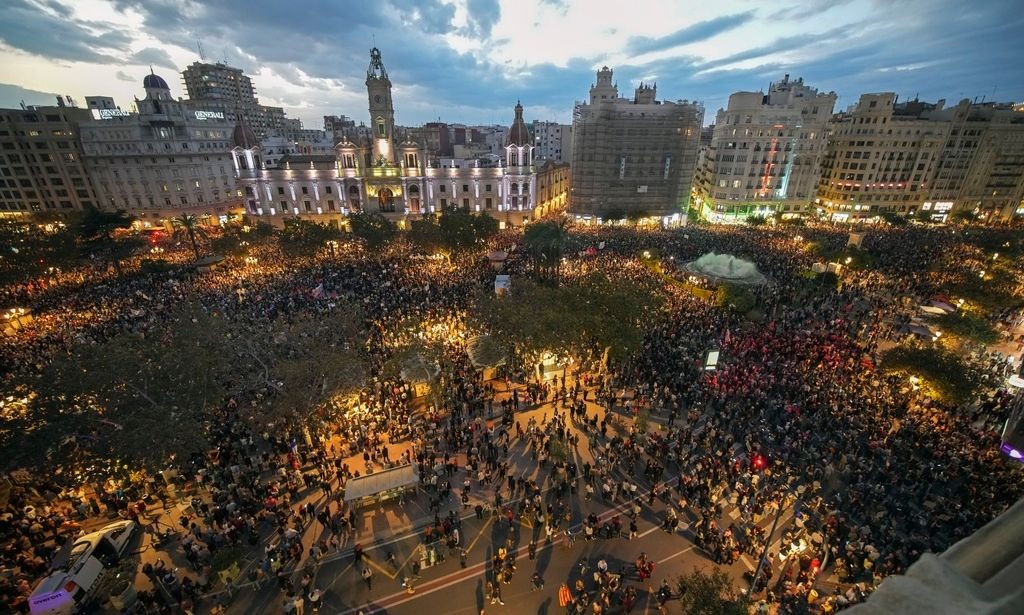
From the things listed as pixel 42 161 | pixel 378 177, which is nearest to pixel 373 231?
pixel 378 177

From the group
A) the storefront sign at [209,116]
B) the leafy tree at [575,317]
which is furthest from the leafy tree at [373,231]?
the storefront sign at [209,116]

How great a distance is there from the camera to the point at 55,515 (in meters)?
17.4

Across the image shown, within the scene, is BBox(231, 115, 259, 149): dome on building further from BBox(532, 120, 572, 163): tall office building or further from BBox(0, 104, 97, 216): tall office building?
BBox(532, 120, 572, 163): tall office building

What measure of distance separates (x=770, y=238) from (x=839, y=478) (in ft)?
155

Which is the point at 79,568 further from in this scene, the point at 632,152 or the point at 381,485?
the point at 632,152

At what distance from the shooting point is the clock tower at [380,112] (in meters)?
67.6

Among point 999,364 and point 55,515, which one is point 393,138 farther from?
point 999,364

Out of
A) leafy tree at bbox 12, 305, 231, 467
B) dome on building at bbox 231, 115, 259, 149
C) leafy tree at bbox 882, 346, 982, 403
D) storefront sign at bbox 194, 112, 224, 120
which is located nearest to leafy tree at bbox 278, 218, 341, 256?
dome on building at bbox 231, 115, 259, 149

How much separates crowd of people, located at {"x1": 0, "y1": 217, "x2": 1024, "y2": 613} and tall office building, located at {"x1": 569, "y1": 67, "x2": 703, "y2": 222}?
4378cm

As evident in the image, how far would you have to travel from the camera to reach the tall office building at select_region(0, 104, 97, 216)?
221 ft

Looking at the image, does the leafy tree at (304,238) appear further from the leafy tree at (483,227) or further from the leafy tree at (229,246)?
the leafy tree at (483,227)

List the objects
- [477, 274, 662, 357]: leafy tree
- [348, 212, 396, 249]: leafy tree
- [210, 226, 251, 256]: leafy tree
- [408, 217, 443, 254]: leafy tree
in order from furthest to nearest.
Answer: [348, 212, 396, 249]: leafy tree < [408, 217, 443, 254]: leafy tree < [210, 226, 251, 256]: leafy tree < [477, 274, 662, 357]: leafy tree

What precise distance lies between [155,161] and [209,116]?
1640cm

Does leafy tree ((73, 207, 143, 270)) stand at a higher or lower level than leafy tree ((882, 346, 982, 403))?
higher
